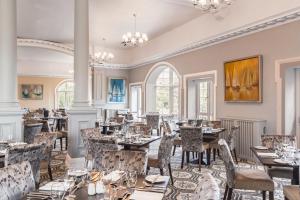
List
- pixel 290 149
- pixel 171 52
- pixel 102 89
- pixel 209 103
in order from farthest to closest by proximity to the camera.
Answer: pixel 102 89 < pixel 171 52 < pixel 209 103 < pixel 290 149

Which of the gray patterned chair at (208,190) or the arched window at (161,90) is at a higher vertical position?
the arched window at (161,90)

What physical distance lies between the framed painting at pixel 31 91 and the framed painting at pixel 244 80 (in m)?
12.8

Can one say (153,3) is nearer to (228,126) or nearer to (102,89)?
(228,126)

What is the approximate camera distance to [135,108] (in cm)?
1396

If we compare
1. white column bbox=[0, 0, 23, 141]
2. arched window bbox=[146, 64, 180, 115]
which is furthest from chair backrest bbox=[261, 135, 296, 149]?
arched window bbox=[146, 64, 180, 115]

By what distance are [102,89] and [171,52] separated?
4.49m

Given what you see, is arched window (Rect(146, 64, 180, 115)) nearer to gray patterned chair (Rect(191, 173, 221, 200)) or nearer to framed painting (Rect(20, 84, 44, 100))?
framed painting (Rect(20, 84, 44, 100))

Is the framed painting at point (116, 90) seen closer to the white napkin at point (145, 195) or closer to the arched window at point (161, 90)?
the arched window at point (161, 90)

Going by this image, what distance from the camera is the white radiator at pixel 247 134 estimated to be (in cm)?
645

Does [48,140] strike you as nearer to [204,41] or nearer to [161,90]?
[204,41]

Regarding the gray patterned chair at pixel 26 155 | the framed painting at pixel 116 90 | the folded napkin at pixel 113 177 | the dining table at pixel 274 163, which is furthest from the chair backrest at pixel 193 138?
the framed painting at pixel 116 90

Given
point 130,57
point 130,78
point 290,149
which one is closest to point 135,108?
point 130,78

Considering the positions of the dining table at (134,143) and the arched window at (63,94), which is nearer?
the dining table at (134,143)

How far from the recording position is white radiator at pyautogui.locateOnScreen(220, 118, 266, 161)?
21.1 feet
